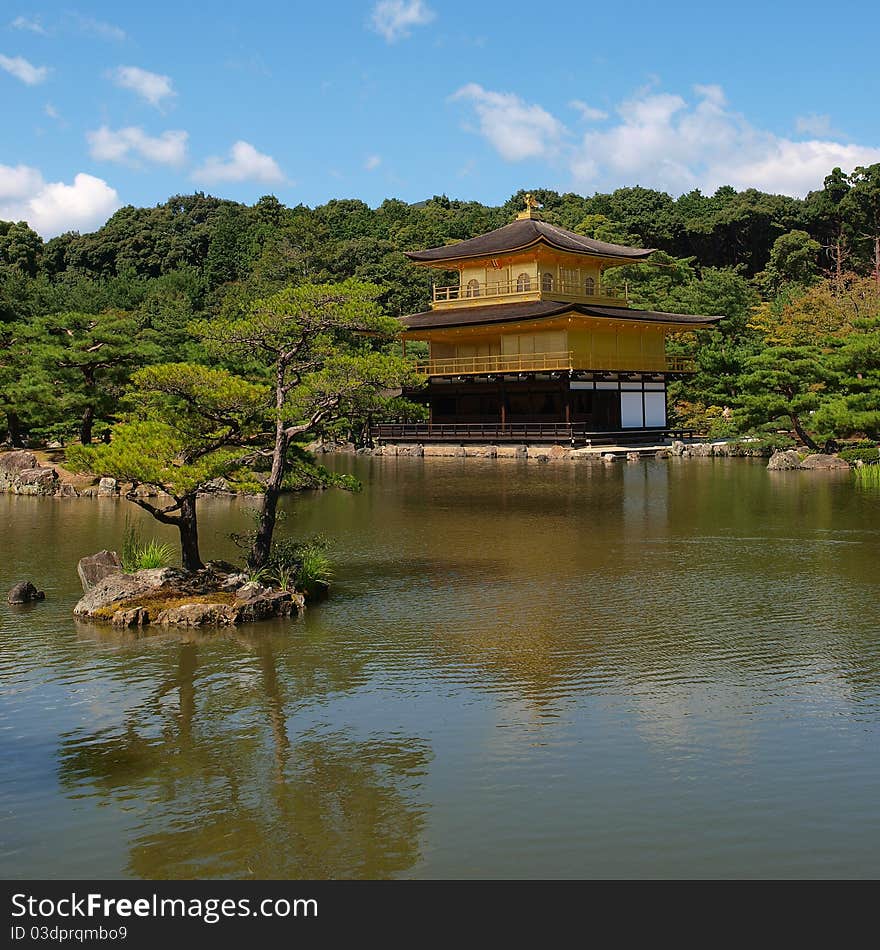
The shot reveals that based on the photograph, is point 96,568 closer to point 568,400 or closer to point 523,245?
point 568,400

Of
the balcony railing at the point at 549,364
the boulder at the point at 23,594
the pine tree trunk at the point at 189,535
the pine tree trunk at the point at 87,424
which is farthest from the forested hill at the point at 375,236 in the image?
the pine tree trunk at the point at 189,535

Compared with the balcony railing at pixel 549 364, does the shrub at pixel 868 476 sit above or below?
below

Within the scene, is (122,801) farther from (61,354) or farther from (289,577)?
(61,354)

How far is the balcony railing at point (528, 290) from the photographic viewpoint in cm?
4681

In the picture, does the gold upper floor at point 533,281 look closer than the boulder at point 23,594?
No

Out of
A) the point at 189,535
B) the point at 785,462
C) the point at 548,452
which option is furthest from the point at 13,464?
the point at 785,462

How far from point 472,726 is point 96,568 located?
22.8 feet

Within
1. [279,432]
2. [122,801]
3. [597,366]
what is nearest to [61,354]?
[279,432]

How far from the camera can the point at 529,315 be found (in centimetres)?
4231

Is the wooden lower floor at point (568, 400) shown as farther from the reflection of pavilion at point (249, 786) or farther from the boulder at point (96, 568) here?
the reflection of pavilion at point (249, 786)

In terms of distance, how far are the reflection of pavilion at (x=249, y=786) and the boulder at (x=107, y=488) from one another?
63.2 ft

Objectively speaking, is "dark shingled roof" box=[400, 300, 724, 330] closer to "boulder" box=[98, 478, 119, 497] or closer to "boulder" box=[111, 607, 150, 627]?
"boulder" box=[98, 478, 119, 497]

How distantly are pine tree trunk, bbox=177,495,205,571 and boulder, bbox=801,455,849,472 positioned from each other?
23935 millimetres

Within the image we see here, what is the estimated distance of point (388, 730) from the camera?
8.52 m
